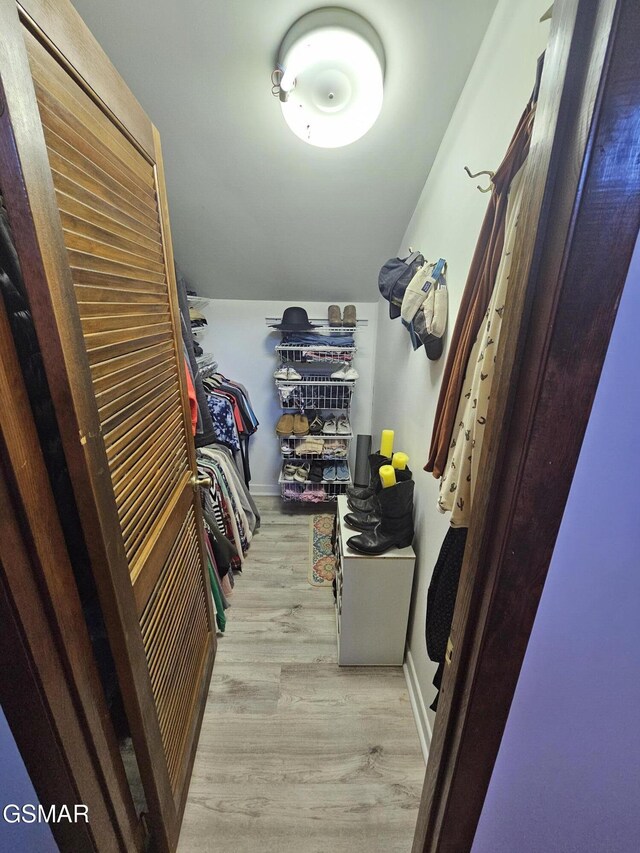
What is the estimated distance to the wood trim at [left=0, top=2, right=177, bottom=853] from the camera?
43cm

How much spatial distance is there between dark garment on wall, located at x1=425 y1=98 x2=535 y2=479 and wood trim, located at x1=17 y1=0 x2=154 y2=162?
804mm

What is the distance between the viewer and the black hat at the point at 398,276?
1.25 metres

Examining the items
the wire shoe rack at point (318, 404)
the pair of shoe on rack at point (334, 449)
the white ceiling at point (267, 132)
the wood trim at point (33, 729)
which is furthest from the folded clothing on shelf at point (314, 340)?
the wood trim at point (33, 729)

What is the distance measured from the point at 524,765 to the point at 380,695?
897mm

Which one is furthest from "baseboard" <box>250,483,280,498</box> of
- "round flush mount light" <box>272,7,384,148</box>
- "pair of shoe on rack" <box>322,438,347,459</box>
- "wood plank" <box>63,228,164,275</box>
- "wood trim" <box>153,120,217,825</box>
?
"round flush mount light" <box>272,7,384,148</box>

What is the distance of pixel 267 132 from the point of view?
4.22 feet

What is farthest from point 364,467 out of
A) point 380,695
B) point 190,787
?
point 190,787

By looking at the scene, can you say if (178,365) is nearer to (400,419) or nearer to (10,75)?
(10,75)

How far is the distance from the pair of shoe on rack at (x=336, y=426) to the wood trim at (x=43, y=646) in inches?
73.5

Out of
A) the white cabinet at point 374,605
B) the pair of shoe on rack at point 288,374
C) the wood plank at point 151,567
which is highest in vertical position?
the pair of shoe on rack at point 288,374

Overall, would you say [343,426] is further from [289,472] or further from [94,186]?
[94,186]

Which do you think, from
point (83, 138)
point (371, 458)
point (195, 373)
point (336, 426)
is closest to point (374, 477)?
point (371, 458)

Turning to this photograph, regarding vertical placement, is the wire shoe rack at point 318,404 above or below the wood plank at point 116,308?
below

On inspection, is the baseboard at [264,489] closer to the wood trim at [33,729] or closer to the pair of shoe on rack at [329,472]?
the pair of shoe on rack at [329,472]
